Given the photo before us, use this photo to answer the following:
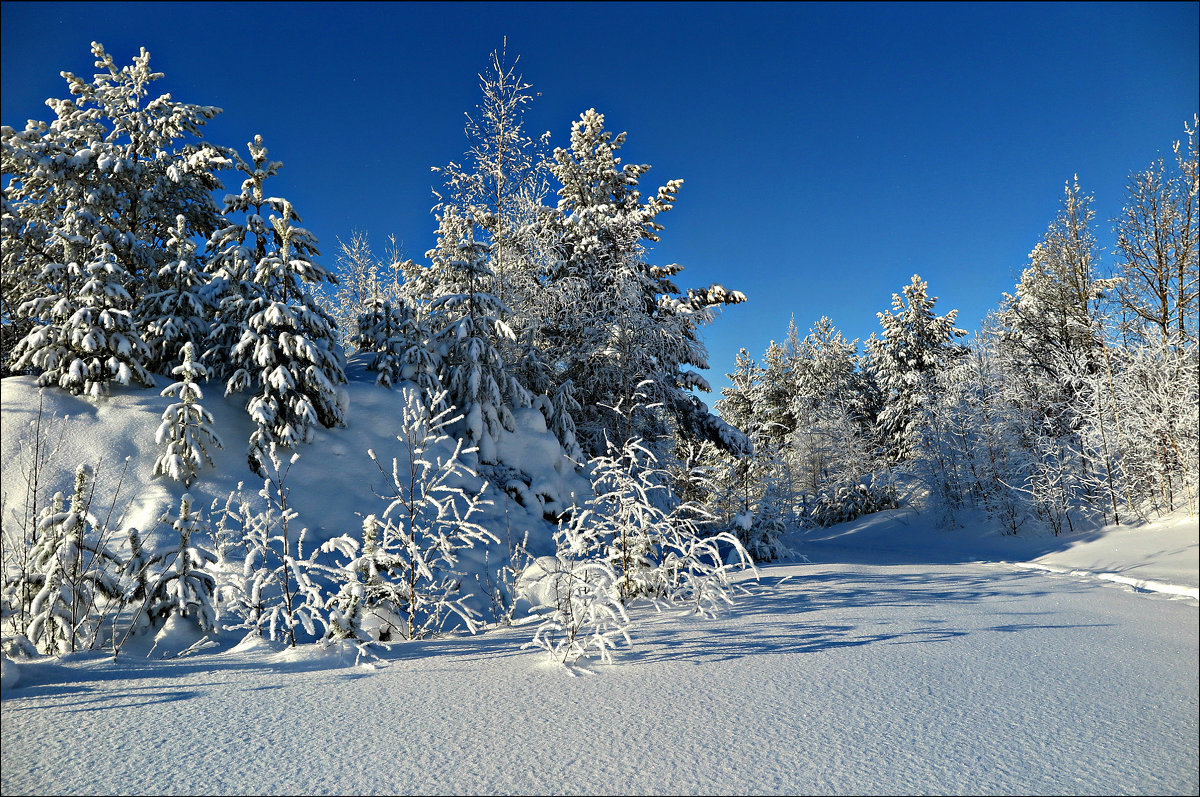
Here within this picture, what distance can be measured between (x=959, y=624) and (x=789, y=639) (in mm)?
1477

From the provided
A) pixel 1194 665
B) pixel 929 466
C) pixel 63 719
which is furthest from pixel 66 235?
pixel 929 466

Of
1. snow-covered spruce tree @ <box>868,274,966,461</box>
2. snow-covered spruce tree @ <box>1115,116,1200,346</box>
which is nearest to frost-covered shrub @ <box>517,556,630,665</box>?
snow-covered spruce tree @ <box>1115,116,1200,346</box>

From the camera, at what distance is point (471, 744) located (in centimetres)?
236

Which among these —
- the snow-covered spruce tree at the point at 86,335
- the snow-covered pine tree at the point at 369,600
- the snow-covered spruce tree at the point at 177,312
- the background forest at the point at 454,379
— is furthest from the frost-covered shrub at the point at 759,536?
the snow-covered spruce tree at the point at 86,335

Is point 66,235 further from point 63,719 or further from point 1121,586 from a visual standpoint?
point 1121,586

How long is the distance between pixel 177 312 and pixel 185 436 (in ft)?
9.11

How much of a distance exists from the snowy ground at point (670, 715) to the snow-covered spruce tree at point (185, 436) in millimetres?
5189

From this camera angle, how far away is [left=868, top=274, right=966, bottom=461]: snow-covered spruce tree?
28.2m

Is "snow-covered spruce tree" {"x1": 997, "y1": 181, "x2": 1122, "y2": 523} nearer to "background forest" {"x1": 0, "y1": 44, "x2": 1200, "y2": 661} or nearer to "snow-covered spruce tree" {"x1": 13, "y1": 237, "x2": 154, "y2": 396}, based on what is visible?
"background forest" {"x1": 0, "y1": 44, "x2": 1200, "y2": 661}

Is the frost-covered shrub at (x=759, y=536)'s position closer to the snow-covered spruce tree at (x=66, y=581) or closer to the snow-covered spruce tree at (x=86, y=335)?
the snow-covered spruce tree at (x=66, y=581)

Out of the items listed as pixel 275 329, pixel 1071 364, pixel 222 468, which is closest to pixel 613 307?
Result: pixel 275 329

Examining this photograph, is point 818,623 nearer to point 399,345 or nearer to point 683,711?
point 683,711

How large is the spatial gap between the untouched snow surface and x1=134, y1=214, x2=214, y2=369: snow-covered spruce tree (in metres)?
6.26

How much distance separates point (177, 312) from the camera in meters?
9.57
